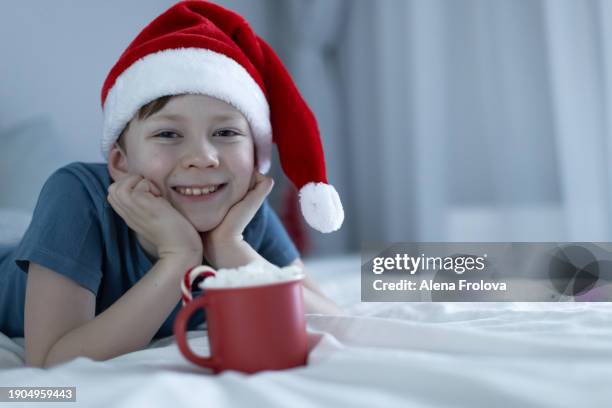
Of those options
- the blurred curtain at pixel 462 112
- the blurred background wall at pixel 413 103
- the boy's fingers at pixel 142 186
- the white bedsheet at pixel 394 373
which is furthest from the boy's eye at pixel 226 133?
the blurred curtain at pixel 462 112

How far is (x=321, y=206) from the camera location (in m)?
1.00

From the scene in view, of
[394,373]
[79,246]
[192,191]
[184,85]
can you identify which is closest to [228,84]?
[184,85]

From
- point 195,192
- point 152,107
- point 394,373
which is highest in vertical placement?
point 152,107

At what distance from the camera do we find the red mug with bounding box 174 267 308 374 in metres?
0.58

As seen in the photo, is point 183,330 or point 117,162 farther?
point 117,162

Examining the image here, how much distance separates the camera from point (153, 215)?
873mm

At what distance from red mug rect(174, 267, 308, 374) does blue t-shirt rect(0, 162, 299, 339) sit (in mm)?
319

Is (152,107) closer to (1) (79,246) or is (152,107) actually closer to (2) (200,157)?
(2) (200,157)

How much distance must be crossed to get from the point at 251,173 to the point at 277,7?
2.30 meters

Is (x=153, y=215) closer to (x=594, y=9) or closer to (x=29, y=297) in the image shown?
(x=29, y=297)

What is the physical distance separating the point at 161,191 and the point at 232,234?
130 millimetres

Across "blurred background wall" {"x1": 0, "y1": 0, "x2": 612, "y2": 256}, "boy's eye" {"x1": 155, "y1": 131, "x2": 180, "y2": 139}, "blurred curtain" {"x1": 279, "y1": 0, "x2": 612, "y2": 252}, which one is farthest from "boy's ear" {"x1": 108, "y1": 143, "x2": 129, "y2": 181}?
"blurred curtain" {"x1": 279, "y1": 0, "x2": 612, "y2": 252}

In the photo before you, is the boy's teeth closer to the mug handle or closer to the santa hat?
the santa hat

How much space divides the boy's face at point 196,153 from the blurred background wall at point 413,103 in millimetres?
735
